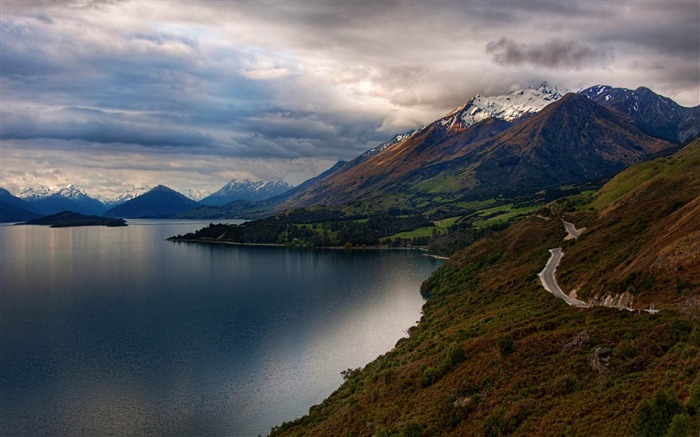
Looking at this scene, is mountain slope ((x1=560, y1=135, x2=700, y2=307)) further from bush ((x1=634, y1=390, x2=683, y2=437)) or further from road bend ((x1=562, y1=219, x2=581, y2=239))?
bush ((x1=634, y1=390, x2=683, y2=437))

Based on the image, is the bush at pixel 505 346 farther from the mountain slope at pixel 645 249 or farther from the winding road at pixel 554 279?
the winding road at pixel 554 279

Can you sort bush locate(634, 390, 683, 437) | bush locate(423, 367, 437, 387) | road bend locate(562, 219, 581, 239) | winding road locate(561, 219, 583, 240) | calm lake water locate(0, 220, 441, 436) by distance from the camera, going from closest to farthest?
1. bush locate(634, 390, 683, 437)
2. bush locate(423, 367, 437, 387)
3. calm lake water locate(0, 220, 441, 436)
4. winding road locate(561, 219, 583, 240)
5. road bend locate(562, 219, 581, 239)

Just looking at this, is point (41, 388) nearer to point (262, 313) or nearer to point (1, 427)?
point (1, 427)

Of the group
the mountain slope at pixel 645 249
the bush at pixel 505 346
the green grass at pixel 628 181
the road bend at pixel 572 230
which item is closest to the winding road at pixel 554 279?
the mountain slope at pixel 645 249

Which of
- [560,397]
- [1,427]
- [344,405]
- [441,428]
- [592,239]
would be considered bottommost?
[1,427]

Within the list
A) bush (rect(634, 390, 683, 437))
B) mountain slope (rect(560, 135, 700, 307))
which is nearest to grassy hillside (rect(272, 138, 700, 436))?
bush (rect(634, 390, 683, 437))

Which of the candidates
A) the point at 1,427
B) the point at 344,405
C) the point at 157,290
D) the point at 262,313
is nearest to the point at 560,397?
the point at 344,405
